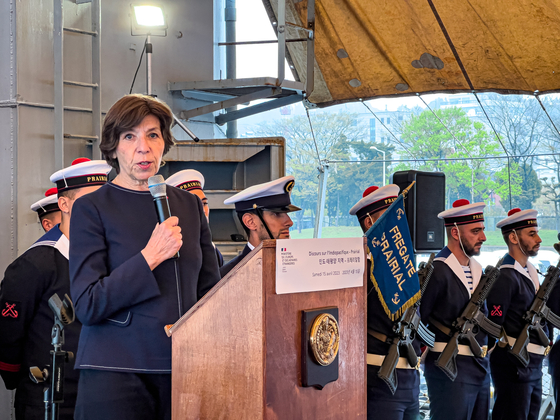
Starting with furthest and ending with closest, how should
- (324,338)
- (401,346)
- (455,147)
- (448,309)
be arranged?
(455,147) → (448,309) → (401,346) → (324,338)

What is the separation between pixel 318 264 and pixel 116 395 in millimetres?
574

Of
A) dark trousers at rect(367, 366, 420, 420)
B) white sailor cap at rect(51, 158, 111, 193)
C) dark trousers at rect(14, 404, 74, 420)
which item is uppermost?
white sailor cap at rect(51, 158, 111, 193)

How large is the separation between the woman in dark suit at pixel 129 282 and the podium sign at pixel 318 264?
33cm

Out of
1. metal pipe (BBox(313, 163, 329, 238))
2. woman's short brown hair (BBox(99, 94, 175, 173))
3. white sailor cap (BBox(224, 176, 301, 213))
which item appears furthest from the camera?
metal pipe (BBox(313, 163, 329, 238))

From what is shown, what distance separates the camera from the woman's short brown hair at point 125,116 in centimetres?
158

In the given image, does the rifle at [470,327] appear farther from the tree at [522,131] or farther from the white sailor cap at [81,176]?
the tree at [522,131]

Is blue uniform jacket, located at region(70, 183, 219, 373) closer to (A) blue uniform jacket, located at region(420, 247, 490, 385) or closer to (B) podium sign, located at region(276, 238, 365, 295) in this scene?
(B) podium sign, located at region(276, 238, 365, 295)

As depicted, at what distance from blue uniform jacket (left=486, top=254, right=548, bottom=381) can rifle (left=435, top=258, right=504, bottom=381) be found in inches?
13.4

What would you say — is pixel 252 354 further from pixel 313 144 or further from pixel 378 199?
pixel 313 144

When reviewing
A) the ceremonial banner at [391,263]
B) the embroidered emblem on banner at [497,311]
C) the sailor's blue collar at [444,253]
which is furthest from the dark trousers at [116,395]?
the embroidered emblem on banner at [497,311]

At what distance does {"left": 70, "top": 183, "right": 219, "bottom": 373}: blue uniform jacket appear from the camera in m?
1.40

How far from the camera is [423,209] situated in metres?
3.88

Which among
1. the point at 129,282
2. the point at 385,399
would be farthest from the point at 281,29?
the point at 129,282

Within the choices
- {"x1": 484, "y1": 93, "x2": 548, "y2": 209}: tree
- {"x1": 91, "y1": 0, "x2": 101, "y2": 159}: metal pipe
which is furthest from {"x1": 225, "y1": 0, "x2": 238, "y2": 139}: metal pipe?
{"x1": 484, "y1": 93, "x2": 548, "y2": 209}: tree
